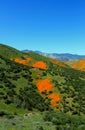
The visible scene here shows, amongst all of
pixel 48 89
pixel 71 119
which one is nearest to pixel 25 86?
pixel 48 89

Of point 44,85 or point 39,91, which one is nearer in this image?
point 39,91

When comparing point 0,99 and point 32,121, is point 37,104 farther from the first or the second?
point 32,121

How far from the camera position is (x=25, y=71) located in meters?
71.9

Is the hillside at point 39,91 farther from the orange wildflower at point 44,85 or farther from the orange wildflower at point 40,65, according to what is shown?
the orange wildflower at point 40,65

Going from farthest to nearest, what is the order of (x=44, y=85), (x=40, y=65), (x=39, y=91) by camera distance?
1. (x=40, y=65)
2. (x=44, y=85)
3. (x=39, y=91)

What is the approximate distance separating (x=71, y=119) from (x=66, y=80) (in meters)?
40.5

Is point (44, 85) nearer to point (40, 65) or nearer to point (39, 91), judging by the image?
point (39, 91)

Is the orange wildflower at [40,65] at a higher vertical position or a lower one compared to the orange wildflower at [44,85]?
higher

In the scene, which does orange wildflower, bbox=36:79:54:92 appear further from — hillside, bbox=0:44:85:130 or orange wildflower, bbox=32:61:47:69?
orange wildflower, bbox=32:61:47:69

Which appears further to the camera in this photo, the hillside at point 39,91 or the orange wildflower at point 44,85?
the orange wildflower at point 44,85

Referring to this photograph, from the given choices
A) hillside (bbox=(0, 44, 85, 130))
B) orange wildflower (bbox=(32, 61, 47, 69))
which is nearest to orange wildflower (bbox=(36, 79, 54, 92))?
hillside (bbox=(0, 44, 85, 130))

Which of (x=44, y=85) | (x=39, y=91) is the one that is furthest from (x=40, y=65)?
(x=39, y=91)

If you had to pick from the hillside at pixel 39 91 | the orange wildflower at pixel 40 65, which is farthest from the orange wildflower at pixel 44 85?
the orange wildflower at pixel 40 65

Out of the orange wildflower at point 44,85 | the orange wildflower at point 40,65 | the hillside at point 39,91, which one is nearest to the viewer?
the hillside at point 39,91
